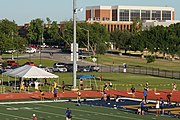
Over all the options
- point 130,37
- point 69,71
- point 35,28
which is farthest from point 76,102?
point 35,28

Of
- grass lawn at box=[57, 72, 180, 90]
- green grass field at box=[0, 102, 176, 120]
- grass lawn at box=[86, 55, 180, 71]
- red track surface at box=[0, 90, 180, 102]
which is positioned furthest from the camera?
grass lawn at box=[86, 55, 180, 71]

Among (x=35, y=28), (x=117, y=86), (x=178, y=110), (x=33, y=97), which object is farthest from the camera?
(x=35, y=28)

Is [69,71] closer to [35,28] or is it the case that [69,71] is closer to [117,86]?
[117,86]

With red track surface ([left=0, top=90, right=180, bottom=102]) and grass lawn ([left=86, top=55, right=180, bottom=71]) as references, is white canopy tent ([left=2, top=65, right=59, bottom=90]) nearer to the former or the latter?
red track surface ([left=0, top=90, right=180, bottom=102])

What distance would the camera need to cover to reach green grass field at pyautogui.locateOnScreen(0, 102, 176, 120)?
119 ft

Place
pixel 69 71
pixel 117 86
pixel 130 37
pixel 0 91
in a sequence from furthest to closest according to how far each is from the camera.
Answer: pixel 130 37
pixel 69 71
pixel 117 86
pixel 0 91

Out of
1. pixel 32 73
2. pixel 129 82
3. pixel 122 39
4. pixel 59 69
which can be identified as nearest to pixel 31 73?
pixel 32 73

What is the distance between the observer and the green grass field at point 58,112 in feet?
119

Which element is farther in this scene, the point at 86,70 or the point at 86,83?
the point at 86,70

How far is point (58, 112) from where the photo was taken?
128 ft

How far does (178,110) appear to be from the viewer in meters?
40.8

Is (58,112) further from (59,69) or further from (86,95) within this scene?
(59,69)

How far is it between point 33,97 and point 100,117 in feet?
45.8

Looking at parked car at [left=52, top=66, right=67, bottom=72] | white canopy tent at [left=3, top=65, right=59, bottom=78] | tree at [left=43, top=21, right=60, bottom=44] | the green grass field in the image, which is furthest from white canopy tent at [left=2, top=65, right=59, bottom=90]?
tree at [left=43, top=21, right=60, bottom=44]
